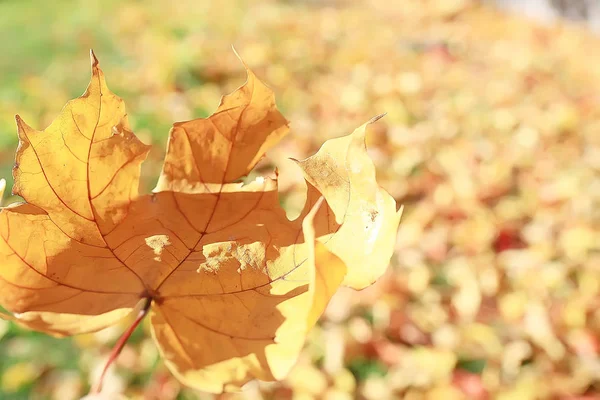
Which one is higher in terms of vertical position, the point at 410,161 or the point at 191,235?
the point at 191,235

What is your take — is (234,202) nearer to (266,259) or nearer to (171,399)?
(266,259)

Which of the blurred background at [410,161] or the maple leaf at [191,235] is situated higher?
the maple leaf at [191,235]

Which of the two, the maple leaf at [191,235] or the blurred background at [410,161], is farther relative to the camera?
the blurred background at [410,161]

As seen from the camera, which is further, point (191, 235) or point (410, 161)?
point (410, 161)

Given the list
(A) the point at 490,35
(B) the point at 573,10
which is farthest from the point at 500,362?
(B) the point at 573,10
